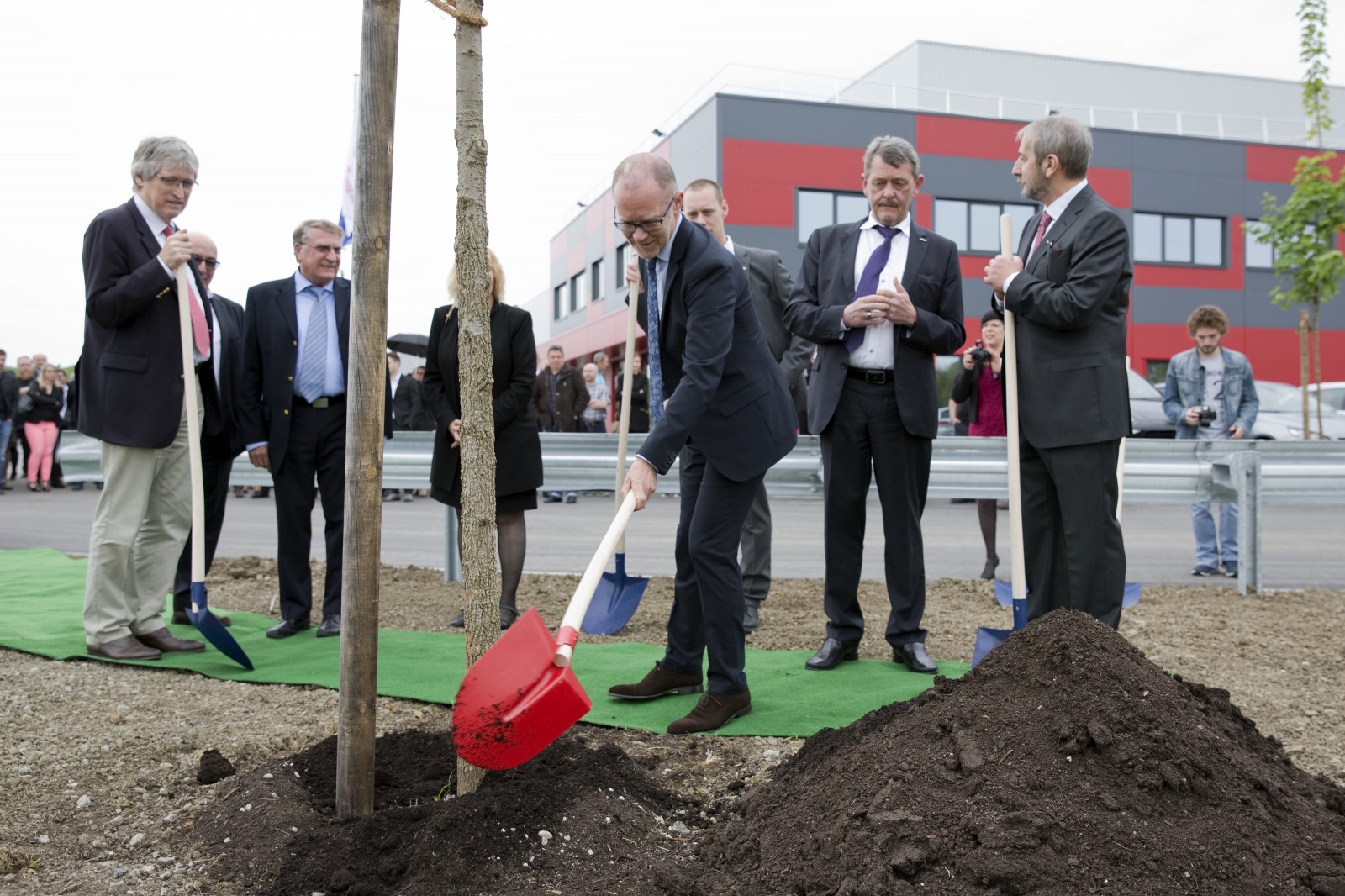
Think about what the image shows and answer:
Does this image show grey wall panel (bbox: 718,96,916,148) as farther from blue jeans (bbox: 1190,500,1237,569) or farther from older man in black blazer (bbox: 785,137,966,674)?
older man in black blazer (bbox: 785,137,966,674)

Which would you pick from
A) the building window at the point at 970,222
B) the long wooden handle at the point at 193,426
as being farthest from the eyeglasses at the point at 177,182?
the building window at the point at 970,222

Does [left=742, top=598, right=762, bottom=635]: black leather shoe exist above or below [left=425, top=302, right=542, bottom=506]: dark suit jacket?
below

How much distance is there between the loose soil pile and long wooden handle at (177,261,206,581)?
72.3 inches

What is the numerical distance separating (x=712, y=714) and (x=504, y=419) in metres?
2.32

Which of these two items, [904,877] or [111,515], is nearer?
[904,877]

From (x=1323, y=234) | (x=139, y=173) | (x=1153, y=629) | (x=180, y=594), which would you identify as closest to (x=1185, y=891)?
(x=1153, y=629)

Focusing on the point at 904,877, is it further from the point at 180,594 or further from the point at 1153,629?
the point at 180,594

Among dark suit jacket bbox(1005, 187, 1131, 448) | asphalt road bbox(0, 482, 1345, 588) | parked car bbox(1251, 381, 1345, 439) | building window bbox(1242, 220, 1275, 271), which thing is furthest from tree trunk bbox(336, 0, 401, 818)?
building window bbox(1242, 220, 1275, 271)

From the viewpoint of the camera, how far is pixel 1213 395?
845 cm

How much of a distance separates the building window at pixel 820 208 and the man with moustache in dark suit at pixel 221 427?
21340mm

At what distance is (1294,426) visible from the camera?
644 inches

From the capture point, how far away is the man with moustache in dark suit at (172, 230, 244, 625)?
227 inches

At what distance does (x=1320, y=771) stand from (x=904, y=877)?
192 centimetres

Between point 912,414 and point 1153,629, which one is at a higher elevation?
point 912,414
